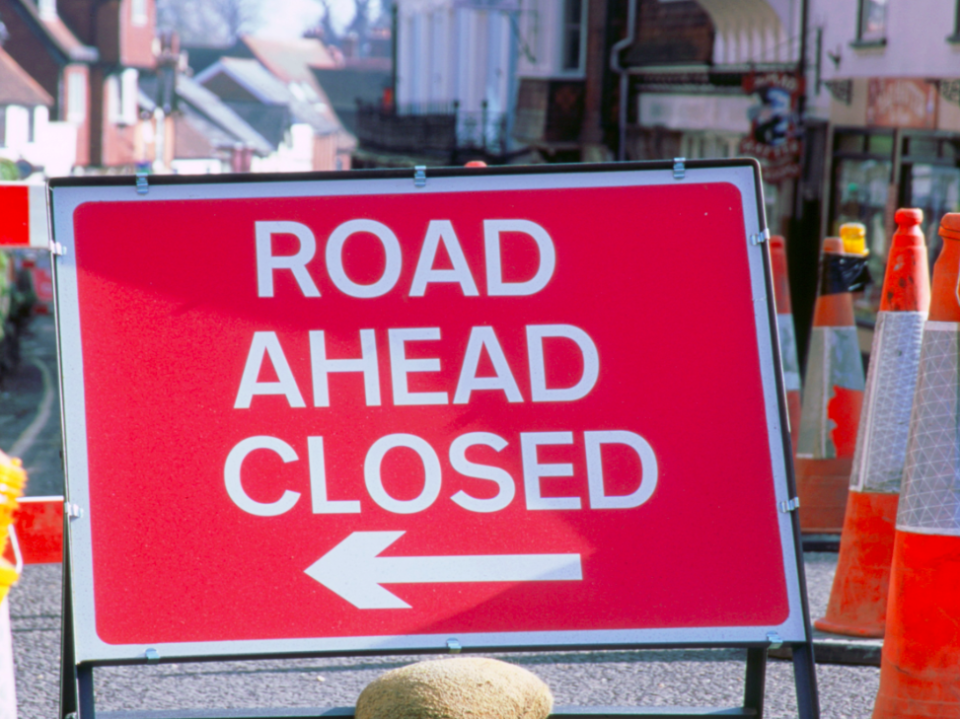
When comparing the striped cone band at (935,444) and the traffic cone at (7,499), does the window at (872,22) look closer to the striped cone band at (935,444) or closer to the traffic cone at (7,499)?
the striped cone band at (935,444)

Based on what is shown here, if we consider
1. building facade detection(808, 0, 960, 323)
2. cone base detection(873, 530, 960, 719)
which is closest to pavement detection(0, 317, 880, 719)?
cone base detection(873, 530, 960, 719)

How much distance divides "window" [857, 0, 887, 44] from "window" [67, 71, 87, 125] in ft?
130

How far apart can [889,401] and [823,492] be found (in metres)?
2.14

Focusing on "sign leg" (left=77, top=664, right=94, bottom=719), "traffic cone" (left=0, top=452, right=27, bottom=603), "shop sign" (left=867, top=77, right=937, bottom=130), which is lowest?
"sign leg" (left=77, top=664, right=94, bottom=719)

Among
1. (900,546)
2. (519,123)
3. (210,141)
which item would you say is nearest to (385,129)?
(519,123)

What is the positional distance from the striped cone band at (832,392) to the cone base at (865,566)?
6.99ft

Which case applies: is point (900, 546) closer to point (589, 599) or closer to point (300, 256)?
point (589, 599)

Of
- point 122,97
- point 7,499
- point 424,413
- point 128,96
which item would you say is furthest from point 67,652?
point 128,96

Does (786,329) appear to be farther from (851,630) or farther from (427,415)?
(427,415)

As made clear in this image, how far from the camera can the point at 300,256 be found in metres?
→ 3.05

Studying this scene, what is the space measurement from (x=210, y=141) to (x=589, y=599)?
66.0 metres

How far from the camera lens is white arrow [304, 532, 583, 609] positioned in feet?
9.67

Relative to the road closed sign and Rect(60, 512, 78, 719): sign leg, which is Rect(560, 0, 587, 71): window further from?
Rect(60, 512, 78, 719): sign leg

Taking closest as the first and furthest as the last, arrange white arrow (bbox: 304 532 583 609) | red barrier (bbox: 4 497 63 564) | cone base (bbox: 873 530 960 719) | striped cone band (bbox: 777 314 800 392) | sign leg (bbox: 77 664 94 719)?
sign leg (bbox: 77 664 94 719), white arrow (bbox: 304 532 583 609), cone base (bbox: 873 530 960 719), red barrier (bbox: 4 497 63 564), striped cone band (bbox: 777 314 800 392)
